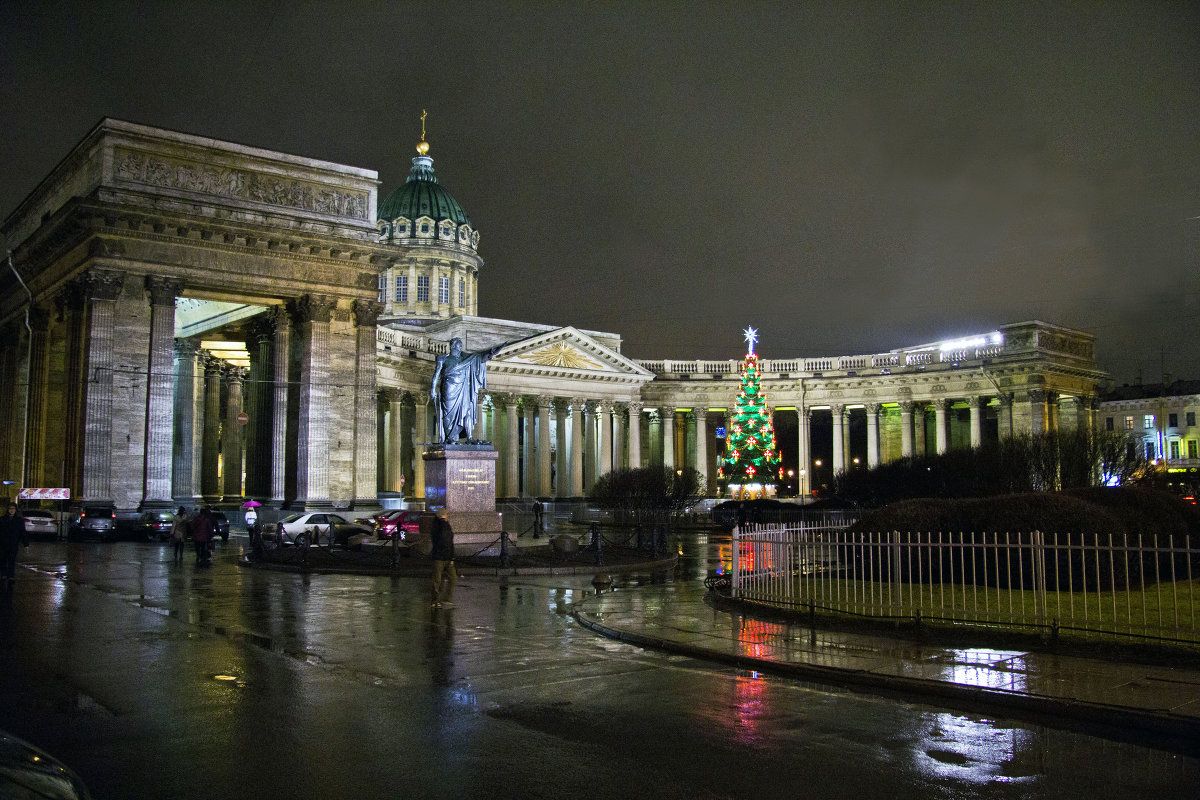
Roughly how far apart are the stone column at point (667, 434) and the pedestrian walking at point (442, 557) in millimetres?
58461

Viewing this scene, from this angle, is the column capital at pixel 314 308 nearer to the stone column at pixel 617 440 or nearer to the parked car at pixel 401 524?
the parked car at pixel 401 524

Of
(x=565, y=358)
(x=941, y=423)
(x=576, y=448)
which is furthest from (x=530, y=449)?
(x=941, y=423)

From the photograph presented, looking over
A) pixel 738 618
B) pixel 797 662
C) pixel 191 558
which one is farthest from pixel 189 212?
pixel 797 662

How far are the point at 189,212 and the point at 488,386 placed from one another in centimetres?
3102

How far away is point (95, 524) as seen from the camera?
35.6 m

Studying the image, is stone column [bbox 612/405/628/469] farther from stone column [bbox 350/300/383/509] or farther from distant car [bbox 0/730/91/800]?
distant car [bbox 0/730/91/800]

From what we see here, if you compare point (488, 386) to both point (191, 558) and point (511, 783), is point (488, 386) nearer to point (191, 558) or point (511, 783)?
point (191, 558)

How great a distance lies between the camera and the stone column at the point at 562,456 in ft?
234

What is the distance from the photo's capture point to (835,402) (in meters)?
73.4

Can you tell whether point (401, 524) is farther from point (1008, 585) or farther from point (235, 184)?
point (1008, 585)

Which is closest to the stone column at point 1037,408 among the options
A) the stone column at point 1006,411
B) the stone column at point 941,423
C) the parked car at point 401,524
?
the stone column at point 1006,411

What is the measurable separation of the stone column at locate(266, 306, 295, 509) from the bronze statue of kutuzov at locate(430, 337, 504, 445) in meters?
17.3

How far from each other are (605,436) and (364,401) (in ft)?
107

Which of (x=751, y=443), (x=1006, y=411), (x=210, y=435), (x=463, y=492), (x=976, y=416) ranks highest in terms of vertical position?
(x=1006, y=411)
